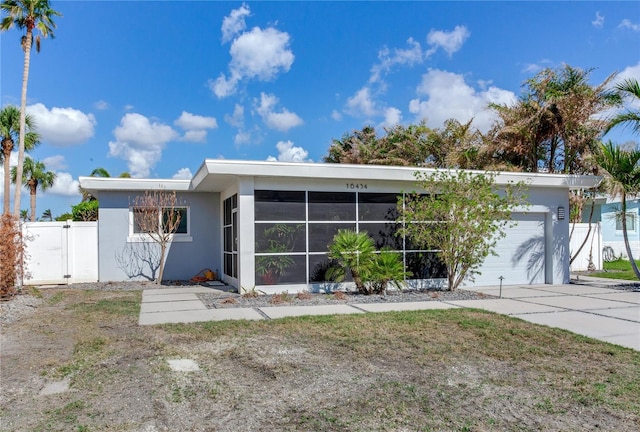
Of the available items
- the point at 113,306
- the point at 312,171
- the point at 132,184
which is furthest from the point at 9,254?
the point at 312,171

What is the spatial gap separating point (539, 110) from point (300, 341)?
13.5 metres

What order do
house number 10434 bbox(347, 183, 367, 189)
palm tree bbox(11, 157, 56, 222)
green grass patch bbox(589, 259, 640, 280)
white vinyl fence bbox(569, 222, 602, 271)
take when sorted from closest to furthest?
Result: house number 10434 bbox(347, 183, 367, 189), green grass patch bbox(589, 259, 640, 280), white vinyl fence bbox(569, 222, 602, 271), palm tree bbox(11, 157, 56, 222)

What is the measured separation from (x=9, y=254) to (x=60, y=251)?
4.23 m

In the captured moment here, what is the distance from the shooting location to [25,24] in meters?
14.8

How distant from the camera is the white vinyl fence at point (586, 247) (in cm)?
1848

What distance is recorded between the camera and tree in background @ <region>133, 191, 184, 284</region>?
13.4m

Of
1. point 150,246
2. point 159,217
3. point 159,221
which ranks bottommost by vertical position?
point 150,246

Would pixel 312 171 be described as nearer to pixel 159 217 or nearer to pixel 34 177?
pixel 159 217

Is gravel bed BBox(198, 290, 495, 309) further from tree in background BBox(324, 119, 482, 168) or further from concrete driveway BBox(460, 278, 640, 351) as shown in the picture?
tree in background BBox(324, 119, 482, 168)

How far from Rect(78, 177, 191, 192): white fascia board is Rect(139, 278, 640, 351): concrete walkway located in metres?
3.48

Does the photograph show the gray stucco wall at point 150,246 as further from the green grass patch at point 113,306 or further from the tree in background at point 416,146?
the tree in background at point 416,146

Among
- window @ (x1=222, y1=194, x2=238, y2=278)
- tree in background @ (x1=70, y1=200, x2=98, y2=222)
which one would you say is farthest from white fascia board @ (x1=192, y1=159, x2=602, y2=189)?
tree in background @ (x1=70, y1=200, x2=98, y2=222)

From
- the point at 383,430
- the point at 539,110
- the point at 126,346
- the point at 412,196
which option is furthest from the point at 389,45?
the point at 383,430

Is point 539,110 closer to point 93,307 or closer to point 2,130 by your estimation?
point 93,307
